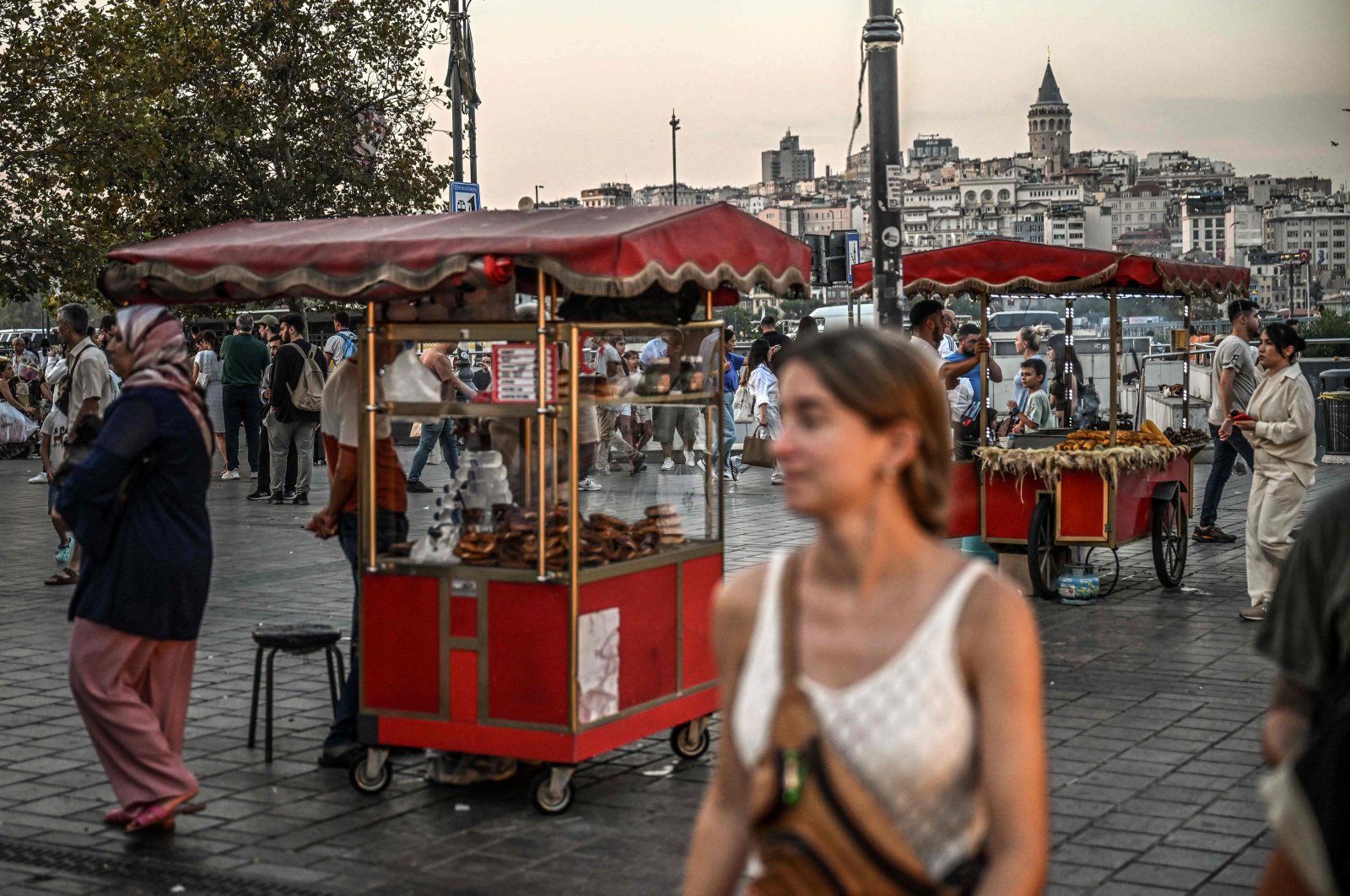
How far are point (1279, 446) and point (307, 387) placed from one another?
975 centimetres

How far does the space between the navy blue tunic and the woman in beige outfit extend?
20.3 feet

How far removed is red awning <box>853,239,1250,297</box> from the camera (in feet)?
34.8

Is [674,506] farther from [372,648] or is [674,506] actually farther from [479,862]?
[479,862]

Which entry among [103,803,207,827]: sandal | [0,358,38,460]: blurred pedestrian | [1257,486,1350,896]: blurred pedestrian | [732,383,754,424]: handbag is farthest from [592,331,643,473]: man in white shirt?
[0,358,38,460]: blurred pedestrian

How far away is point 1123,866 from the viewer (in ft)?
17.2

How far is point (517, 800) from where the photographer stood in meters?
6.11

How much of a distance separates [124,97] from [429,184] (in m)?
10.9

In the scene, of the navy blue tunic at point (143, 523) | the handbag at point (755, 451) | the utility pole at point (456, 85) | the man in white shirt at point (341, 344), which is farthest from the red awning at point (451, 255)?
the utility pole at point (456, 85)

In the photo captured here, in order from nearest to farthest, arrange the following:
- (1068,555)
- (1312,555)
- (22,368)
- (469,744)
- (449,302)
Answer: (1312,555) → (469,744) → (449,302) → (1068,555) → (22,368)

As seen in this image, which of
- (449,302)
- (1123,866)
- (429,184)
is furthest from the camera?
(429,184)

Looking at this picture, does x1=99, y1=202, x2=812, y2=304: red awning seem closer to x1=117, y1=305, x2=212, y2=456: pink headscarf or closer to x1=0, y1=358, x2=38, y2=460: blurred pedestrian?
x1=117, y1=305, x2=212, y2=456: pink headscarf

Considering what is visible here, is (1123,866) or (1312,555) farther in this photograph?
(1123,866)

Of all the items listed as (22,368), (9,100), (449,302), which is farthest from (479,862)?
(22,368)

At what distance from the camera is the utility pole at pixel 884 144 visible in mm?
10664
